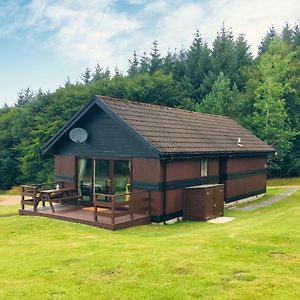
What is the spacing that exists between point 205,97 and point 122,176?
32.4 meters

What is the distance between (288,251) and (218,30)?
61.1 meters

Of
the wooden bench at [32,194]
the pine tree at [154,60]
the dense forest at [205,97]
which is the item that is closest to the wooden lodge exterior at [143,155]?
the wooden bench at [32,194]

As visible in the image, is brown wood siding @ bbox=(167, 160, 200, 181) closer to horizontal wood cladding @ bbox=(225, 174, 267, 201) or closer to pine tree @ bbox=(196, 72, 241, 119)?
horizontal wood cladding @ bbox=(225, 174, 267, 201)

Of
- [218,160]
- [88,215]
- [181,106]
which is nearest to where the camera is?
[88,215]

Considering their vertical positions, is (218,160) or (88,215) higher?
(218,160)

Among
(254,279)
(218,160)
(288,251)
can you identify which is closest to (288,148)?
(218,160)

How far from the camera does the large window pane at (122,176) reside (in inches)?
677

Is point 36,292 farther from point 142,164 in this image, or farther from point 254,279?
point 142,164

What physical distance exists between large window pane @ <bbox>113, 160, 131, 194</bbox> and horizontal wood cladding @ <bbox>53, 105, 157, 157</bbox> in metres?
0.42

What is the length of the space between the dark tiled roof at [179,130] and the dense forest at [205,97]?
→ 46.1ft

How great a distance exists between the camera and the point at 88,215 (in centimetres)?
1647

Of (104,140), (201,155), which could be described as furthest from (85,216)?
(201,155)

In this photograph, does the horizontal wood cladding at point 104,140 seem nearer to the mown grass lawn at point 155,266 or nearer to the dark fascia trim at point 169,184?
the dark fascia trim at point 169,184

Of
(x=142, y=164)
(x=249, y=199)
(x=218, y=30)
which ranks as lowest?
(x=249, y=199)
